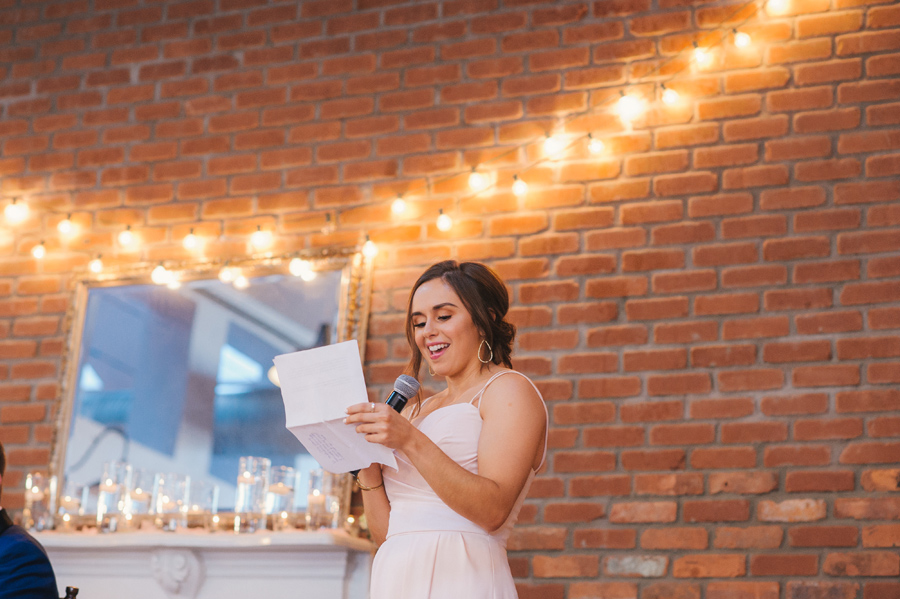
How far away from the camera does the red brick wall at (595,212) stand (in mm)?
2686

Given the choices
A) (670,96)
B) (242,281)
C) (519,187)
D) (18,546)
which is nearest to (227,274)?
(242,281)

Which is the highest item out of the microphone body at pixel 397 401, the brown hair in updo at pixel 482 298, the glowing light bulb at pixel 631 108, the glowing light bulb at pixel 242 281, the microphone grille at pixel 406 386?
the glowing light bulb at pixel 631 108

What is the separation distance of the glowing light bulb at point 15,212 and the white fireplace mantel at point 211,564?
1249 millimetres

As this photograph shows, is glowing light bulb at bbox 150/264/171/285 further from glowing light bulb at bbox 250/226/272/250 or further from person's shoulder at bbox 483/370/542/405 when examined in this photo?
person's shoulder at bbox 483/370/542/405

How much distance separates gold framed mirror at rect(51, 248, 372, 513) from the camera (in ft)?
10.3

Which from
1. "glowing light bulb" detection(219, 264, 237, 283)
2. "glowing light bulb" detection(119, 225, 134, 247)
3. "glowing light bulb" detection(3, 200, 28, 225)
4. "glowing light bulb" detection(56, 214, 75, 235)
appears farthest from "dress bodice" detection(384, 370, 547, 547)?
"glowing light bulb" detection(3, 200, 28, 225)

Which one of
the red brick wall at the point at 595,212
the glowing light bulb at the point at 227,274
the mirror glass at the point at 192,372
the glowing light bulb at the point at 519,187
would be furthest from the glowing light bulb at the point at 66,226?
the glowing light bulb at the point at 519,187

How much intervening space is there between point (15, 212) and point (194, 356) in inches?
37.1

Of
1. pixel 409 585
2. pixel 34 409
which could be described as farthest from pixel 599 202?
pixel 34 409

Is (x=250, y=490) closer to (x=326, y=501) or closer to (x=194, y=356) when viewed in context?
(x=326, y=501)

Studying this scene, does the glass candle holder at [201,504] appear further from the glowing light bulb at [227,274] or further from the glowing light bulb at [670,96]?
the glowing light bulb at [670,96]

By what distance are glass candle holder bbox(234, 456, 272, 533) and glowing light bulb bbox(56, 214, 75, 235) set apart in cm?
119

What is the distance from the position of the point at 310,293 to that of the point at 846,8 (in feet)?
6.39

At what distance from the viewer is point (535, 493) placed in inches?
113
